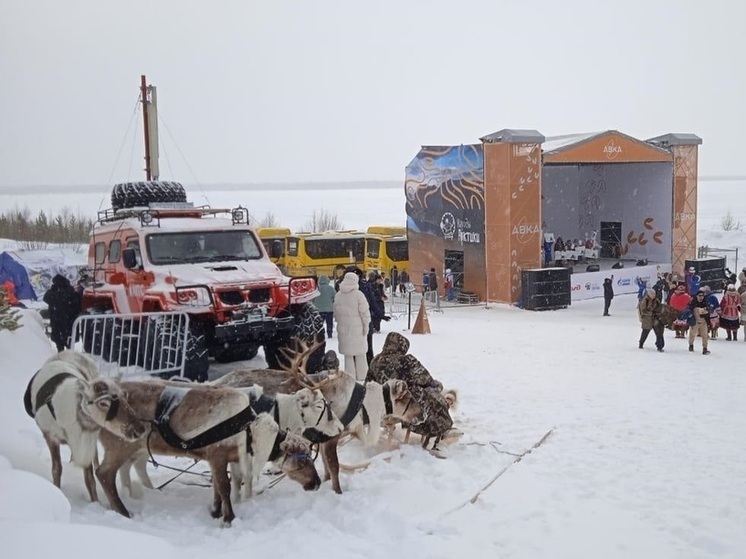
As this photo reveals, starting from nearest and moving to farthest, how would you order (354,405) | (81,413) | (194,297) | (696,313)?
(81,413), (354,405), (194,297), (696,313)

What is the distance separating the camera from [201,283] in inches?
381

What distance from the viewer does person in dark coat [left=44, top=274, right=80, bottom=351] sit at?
1168 cm

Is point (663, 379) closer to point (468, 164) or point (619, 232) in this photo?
point (468, 164)

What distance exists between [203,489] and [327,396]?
1261 millimetres

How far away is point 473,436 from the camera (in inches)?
307

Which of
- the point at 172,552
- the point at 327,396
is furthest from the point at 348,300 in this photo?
the point at 172,552

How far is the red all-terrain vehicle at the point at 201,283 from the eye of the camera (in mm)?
9500

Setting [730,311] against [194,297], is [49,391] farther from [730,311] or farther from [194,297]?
[730,311]

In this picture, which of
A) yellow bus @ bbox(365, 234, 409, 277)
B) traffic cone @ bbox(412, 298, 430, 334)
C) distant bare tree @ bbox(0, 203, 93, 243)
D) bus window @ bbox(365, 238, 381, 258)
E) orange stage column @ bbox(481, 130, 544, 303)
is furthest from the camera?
bus window @ bbox(365, 238, 381, 258)

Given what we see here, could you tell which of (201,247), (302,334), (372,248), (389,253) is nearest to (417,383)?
(302,334)

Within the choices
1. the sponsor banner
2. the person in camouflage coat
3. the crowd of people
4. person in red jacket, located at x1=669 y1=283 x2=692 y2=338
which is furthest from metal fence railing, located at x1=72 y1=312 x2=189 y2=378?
the sponsor banner

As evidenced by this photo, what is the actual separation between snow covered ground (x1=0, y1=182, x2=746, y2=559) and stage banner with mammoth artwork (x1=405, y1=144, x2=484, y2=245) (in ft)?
42.6

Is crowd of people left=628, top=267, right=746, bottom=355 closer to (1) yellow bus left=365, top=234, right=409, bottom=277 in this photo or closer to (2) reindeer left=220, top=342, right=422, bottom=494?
(2) reindeer left=220, top=342, right=422, bottom=494

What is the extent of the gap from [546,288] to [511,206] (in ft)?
8.19
